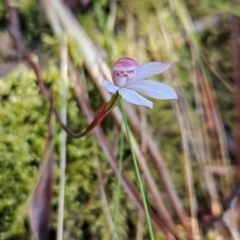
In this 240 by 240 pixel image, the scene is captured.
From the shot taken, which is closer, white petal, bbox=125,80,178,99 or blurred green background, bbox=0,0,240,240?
white petal, bbox=125,80,178,99

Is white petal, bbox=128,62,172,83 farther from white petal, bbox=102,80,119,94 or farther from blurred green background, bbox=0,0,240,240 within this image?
blurred green background, bbox=0,0,240,240

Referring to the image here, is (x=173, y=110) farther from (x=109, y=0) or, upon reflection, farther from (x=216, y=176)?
(x=109, y=0)

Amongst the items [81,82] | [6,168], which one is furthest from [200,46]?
[6,168]

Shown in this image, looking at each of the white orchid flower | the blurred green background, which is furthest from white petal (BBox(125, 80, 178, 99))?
the blurred green background

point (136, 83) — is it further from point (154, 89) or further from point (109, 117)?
point (109, 117)

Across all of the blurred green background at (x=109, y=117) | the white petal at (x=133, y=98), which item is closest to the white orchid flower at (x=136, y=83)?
the white petal at (x=133, y=98)

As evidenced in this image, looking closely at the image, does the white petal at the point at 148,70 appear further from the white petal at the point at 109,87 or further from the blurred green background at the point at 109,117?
the blurred green background at the point at 109,117

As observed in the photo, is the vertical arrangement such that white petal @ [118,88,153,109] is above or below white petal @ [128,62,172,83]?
below
